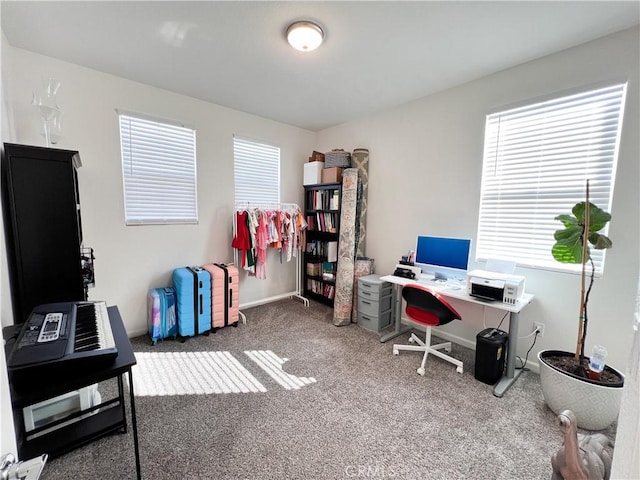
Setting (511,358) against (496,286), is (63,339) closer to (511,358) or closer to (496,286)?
(496,286)

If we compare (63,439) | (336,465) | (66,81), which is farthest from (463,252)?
(66,81)

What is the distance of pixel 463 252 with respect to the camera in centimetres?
275

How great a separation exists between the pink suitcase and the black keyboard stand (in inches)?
54.3

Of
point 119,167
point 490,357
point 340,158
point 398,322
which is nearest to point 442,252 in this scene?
point 398,322

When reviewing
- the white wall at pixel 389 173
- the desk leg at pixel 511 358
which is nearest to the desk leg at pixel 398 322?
the white wall at pixel 389 173

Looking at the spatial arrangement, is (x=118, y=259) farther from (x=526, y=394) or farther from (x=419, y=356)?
(x=526, y=394)

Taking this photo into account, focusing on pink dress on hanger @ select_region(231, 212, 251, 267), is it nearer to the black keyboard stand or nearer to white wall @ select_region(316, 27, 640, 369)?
white wall @ select_region(316, 27, 640, 369)

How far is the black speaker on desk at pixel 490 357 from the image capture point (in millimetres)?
2266

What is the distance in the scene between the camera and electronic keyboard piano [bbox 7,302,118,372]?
3.50 feet

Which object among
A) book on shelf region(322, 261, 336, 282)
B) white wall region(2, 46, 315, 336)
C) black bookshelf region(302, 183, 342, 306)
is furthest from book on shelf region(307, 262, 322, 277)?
white wall region(2, 46, 315, 336)

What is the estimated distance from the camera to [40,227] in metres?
1.79

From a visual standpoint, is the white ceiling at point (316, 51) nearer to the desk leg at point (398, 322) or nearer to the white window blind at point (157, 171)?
the white window blind at point (157, 171)

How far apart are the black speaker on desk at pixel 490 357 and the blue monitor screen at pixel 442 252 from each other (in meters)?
0.70

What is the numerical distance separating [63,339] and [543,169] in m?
3.54
